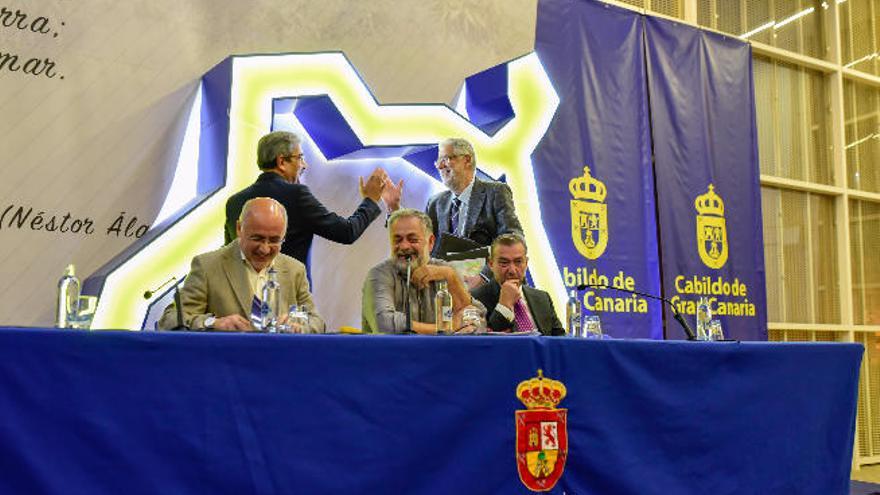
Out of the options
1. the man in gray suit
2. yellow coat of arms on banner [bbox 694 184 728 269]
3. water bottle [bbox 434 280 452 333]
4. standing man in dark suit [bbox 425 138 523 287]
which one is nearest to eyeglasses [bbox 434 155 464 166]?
standing man in dark suit [bbox 425 138 523 287]

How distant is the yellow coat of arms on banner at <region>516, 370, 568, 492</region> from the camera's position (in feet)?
6.64

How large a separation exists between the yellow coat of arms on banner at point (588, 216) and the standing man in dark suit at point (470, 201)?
1.10 m

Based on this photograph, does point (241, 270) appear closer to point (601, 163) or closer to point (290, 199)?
point (290, 199)

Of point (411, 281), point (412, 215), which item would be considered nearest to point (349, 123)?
point (412, 215)

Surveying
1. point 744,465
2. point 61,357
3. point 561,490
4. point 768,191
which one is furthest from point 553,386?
point 768,191

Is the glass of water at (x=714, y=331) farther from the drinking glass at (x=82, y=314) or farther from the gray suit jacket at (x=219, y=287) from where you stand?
the drinking glass at (x=82, y=314)

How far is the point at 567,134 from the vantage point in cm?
516

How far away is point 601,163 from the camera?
5305 millimetres

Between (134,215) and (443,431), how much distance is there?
242cm

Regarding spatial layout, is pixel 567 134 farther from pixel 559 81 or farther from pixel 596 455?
pixel 596 455

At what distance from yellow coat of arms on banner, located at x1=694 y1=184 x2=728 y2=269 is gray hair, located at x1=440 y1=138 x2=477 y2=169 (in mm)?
2212

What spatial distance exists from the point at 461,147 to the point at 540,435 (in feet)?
7.40

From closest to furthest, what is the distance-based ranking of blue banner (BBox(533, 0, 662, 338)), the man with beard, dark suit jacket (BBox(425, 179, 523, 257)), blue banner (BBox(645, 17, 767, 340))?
the man with beard, dark suit jacket (BBox(425, 179, 523, 257)), blue banner (BBox(533, 0, 662, 338)), blue banner (BBox(645, 17, 767, 340))

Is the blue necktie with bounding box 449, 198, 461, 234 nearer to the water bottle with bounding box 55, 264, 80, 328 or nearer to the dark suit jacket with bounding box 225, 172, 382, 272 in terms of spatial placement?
the dark suit jacket with bounding box 225, 172, 382, 272
